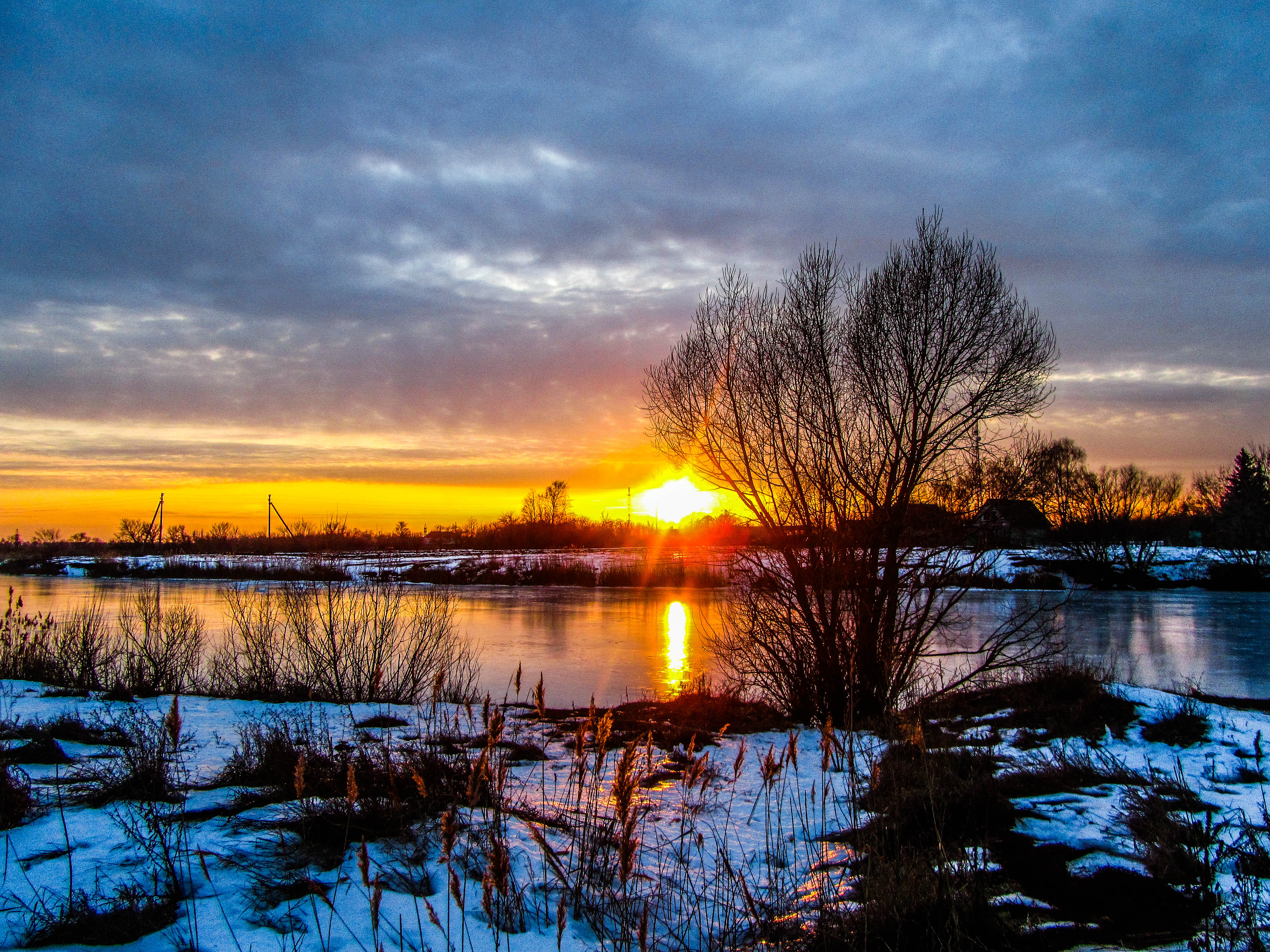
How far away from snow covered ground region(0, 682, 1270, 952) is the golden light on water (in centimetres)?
756

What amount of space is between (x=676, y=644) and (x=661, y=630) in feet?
8.38

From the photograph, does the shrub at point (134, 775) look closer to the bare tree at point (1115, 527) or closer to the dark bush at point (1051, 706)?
the dark bush at point (1051, 706)

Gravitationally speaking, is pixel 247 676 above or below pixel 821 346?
below

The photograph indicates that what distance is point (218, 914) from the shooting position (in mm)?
3277

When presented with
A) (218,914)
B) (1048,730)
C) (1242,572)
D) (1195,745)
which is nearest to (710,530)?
(1048,730)

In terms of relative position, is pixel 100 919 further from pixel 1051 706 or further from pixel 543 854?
pixel 1051 706

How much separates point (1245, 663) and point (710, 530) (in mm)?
12283

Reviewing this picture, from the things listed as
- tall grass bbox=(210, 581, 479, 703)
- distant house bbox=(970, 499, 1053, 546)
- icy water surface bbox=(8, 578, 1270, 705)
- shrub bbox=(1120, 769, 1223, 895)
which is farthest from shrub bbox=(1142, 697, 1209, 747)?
tall grass bbox=(210, 581, 479, 703)

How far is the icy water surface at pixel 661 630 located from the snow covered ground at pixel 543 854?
6.13 metres

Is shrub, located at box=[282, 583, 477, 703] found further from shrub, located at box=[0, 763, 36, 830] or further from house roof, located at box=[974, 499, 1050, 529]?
house roof, located at box=[974, 499, 1050, 529]

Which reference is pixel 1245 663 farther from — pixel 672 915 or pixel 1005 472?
pixel 672 915

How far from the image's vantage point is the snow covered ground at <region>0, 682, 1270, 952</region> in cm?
324

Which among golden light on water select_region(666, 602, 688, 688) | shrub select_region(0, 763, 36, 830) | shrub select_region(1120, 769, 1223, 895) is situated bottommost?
golden light on water select_region(666, 602, 688, 688)

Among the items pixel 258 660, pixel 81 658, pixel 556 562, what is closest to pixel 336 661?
pixel 258 660
